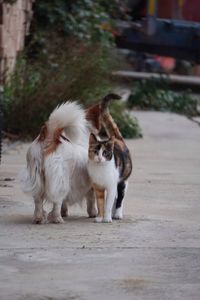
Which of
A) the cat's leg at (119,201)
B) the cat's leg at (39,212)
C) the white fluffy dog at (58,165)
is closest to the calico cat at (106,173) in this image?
the cat's leg at (119,201)

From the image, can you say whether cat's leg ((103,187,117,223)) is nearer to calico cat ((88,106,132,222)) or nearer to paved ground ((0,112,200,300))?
calico cat ((88,106,132,222))

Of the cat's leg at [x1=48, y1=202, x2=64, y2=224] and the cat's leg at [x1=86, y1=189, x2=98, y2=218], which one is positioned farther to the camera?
the cat's leg at [x1=86, y1=189, x2=98, y2=218]

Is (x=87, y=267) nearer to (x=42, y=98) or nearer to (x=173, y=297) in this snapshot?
(x=173, y=297)

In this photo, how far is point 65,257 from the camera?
7.11 meters

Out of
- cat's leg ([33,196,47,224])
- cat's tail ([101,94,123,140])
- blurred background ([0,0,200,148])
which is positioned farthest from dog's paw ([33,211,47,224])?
blurred background ([0,0,200,148])

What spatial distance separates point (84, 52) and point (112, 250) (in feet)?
27.3

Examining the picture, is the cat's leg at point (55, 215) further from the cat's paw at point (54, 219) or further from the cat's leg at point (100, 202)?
the cat's leg at point (100, 202)

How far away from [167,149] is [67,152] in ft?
20.5

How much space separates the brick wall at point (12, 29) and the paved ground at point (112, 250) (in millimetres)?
5002

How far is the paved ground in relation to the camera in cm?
630

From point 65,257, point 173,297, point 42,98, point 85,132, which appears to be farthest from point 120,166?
point 42,98

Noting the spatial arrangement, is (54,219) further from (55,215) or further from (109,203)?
(109,203)

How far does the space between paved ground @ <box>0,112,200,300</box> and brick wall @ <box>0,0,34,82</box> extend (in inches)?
197

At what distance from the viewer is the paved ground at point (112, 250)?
630 centimetres
